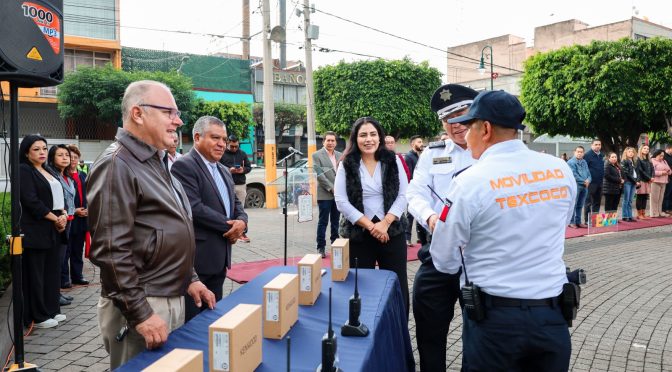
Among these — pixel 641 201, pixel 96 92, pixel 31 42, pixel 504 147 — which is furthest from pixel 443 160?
pixel 96 92

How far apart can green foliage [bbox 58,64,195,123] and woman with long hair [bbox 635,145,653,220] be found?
2363 centimetres

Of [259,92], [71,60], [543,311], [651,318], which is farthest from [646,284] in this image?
[259,92]

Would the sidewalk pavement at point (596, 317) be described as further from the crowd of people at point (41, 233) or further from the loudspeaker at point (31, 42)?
the loudspeaker at point (31, 42)

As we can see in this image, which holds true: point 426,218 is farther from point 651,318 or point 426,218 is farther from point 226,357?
point 651,318

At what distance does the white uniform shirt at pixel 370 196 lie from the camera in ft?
13.1

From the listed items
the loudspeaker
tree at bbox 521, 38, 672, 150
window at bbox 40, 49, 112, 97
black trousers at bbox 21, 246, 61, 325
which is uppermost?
window at bbox 40, 49, 112, 97

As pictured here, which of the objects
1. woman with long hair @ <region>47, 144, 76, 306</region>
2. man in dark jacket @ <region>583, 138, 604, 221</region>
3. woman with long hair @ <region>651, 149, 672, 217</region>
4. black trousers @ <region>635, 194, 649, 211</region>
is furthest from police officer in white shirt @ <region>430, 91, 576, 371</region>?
woman with long hair @ <region>651, 149, 672, 217</region>

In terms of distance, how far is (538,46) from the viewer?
40.9 metres

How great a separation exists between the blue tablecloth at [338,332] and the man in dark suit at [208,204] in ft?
1.33

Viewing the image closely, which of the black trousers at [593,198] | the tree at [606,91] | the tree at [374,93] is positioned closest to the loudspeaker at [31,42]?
the black trousers at [593,198]

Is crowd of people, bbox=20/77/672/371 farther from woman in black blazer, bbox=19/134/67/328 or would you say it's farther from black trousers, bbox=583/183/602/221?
black trousers, bbox=583/183/602/221

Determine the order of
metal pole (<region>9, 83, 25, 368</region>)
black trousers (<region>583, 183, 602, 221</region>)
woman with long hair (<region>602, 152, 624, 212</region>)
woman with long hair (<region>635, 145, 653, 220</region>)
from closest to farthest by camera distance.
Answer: metal pole (<region>9, 83, 25, 368</region>), black trousers (<region>583, 183, 602, 221</region>), woman with long hair (<region>602, 152, 624, 212</region>), woman with long hair (<region>635, 145, 653, 220</region>)

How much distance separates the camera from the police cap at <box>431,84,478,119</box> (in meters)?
3.21

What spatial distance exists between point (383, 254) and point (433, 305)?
0.95 m
